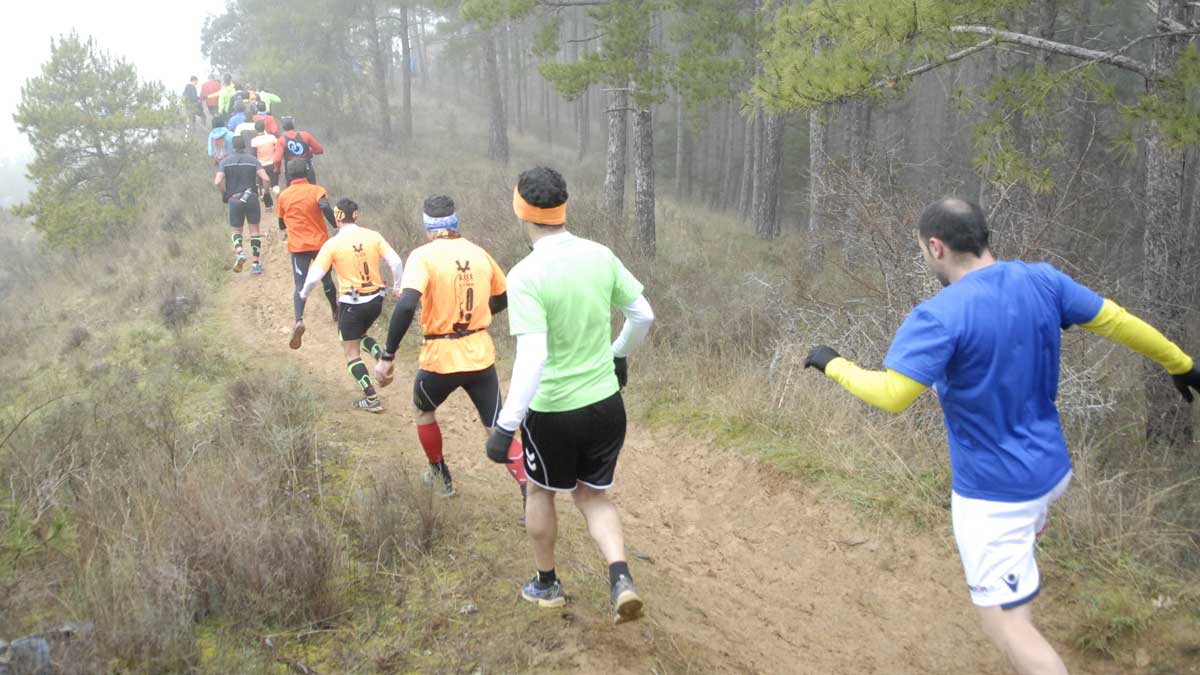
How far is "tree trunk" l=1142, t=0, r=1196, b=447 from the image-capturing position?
616 cm

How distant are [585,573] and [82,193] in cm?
1908

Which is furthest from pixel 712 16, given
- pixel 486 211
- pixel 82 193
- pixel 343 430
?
pixel 82 193

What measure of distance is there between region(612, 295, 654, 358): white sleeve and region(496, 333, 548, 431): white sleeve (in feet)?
1.90

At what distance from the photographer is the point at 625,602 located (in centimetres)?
331

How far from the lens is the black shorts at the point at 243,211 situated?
12.1m

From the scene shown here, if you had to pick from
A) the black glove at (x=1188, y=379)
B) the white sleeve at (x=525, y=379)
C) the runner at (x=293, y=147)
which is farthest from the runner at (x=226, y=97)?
the black glove at (x=1188, y=379)

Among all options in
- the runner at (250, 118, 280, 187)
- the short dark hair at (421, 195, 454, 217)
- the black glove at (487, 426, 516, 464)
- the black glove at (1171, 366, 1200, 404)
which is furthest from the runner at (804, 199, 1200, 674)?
the runner at (250, 118, 280, 187)

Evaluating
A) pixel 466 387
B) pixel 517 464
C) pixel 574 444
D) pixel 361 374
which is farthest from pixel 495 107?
pixel 574 444

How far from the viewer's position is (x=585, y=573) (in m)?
4.45

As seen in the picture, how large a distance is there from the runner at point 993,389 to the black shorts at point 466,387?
8.86 ft

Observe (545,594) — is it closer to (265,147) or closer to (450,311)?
(450,311)

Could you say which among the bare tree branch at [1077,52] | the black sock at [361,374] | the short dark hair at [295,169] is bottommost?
the black sock at [361,374]

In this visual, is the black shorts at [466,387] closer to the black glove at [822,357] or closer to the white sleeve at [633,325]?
the white sleeve at [633,325]

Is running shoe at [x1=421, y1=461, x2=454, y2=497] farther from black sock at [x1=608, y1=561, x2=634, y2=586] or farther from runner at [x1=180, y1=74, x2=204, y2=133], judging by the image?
runner at [x1=180, y1=74, x2=204, y2=133]
